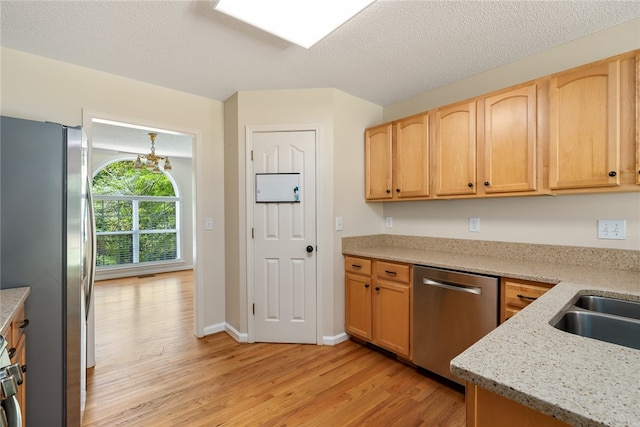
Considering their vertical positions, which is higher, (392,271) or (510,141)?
(510,141)

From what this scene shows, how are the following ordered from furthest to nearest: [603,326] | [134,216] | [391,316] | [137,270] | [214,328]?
1. [134,216]
2. [137,270]
3. [214,328]
4. [391,316]
5. [603,326]

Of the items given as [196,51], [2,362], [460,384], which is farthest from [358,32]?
[460,384]

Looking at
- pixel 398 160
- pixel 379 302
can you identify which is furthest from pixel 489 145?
pixel 379 302

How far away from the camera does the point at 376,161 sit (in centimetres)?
292

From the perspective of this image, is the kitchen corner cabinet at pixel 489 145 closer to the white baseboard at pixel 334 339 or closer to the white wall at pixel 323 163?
the white wall at pixel 323 163

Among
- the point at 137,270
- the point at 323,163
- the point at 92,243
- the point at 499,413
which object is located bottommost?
the point at 137,270

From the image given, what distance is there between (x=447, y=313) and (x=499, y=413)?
1448 millimetres

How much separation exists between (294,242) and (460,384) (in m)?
1.71

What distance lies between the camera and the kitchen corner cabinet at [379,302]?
7.64ft

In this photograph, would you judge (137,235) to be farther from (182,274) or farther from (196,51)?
(196,51)

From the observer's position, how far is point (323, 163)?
8.98 feet

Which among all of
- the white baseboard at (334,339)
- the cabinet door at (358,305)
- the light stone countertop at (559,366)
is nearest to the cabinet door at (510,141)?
the light stone countertop at (559,366)

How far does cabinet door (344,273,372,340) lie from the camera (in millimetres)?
2625

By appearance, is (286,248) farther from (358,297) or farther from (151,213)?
(151,213)
